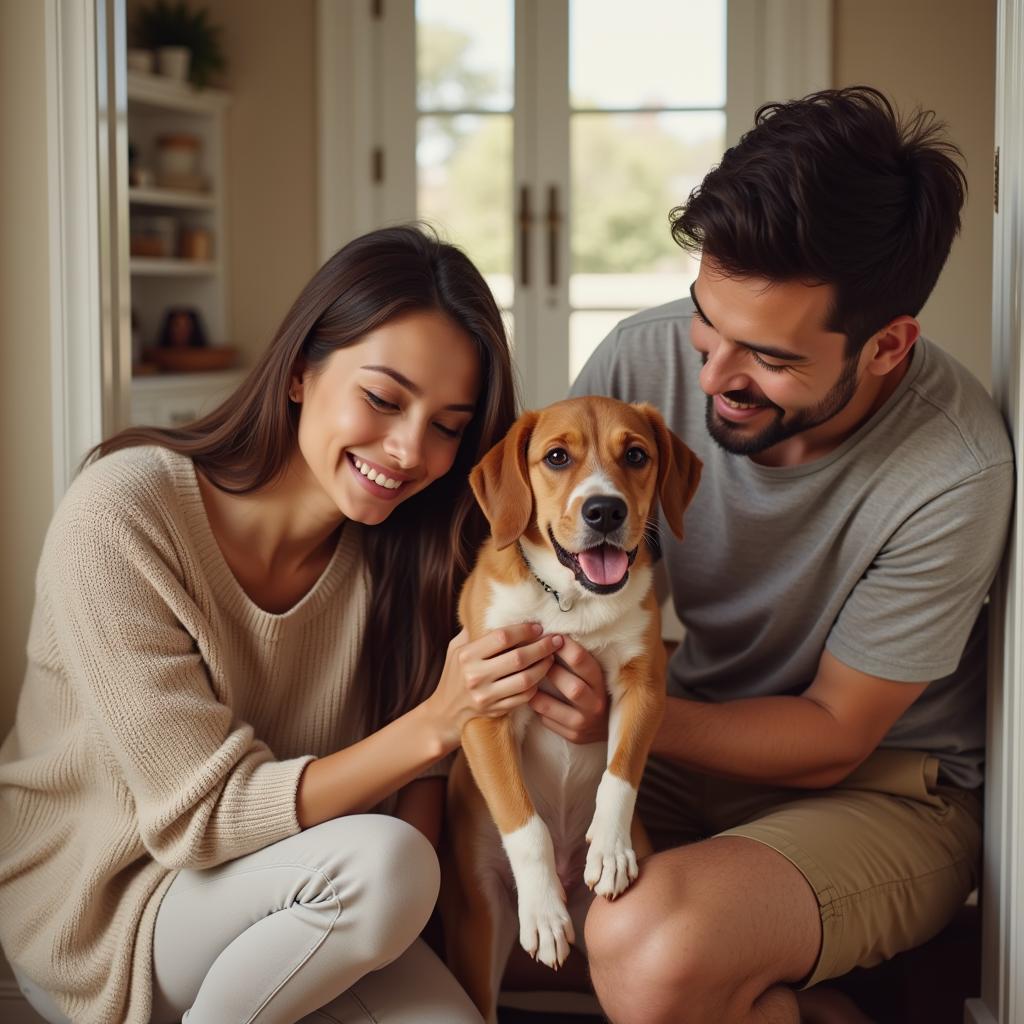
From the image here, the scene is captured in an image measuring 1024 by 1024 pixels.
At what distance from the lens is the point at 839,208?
1797 millimetres

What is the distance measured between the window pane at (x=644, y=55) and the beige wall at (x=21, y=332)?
318cm

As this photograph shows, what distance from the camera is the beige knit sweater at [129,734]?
1700mm

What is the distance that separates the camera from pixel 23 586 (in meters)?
2.19

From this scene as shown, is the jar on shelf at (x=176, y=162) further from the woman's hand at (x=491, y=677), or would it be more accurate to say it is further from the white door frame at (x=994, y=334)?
the woman's hand at (x=491, y=677)

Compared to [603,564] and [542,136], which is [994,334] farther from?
[542,136]

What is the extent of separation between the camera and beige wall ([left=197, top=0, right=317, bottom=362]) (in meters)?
4.91

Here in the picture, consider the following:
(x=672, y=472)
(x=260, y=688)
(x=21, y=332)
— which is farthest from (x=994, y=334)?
(x=21, y=332)

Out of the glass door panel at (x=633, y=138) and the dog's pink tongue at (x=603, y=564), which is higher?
the glass door panel at (x=633, y=138)

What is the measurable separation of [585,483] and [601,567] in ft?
0.40

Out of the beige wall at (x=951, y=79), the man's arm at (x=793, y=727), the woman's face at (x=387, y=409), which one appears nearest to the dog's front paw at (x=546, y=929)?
the man's arm at (x=793, y=727)

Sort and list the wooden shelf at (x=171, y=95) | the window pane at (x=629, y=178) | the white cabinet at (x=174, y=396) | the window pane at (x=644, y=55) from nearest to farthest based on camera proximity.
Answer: the white cabinet at (x=174, y=396) < the wooden shelf at (x=171, y=95) < the window pane at (x=644, y=55) < the window pane at (x=629, y=178)

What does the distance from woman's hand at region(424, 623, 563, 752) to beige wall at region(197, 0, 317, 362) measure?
3.48 metres

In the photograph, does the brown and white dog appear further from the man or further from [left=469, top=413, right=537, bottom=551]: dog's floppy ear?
the man

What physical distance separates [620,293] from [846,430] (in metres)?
3.10
